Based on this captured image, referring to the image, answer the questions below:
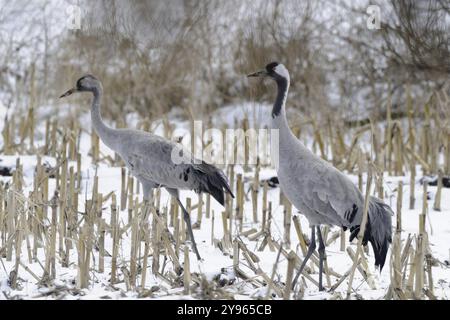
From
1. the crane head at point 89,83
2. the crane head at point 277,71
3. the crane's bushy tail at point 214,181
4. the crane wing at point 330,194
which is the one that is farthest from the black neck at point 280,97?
the crane head at point 89,83

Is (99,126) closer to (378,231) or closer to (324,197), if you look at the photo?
(324,197)

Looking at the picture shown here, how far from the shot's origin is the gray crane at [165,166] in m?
4.88

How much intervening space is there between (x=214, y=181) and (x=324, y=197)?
1172 millimetres

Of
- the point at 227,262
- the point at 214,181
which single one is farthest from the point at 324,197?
the point at 214,181

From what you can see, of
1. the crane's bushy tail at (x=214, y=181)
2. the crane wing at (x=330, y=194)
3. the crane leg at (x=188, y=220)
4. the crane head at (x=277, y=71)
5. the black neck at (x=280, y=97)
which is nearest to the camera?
the crane wing at (x=330, y=194)

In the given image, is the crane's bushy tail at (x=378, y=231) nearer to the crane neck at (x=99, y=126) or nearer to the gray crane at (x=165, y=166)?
the gray crane at (x=165, y=166)

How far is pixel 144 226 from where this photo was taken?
13.2 ft

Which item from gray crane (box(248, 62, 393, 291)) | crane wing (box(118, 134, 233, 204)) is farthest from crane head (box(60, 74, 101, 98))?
gray crane (box(248, 62, 393, 291))

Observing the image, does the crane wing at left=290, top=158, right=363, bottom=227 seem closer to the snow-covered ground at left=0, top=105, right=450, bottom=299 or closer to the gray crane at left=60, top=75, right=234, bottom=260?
the snow-covered ground at left=0, top=105, right=450, bottom=299

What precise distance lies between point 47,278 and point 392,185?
334 cm

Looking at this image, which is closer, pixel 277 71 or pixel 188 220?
pixel 277 71

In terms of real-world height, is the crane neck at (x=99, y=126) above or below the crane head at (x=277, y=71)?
below

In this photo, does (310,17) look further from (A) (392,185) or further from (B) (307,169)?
(B) (307,169)

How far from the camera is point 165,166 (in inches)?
194
